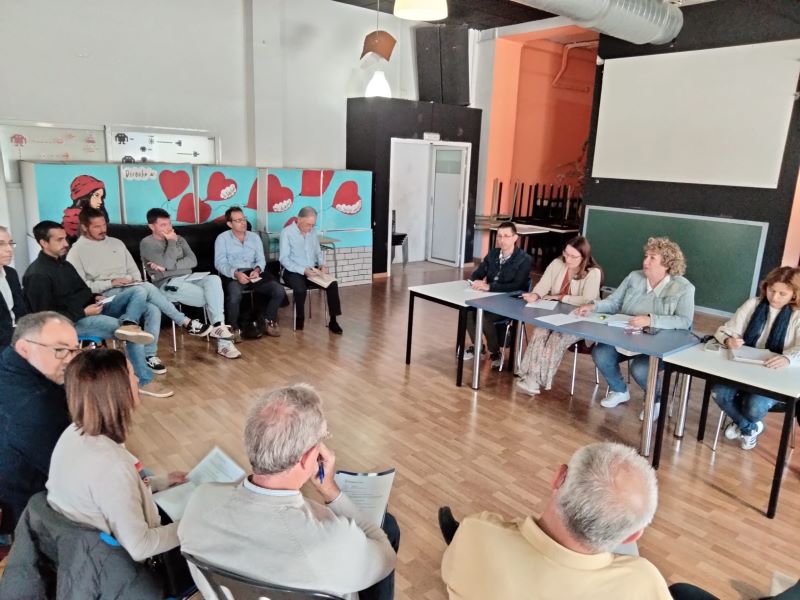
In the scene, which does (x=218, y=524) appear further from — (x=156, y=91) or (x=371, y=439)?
(x=156, y=91)

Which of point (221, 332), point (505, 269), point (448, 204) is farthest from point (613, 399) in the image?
point (448, 204)

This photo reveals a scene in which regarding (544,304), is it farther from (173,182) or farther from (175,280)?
(173,182)

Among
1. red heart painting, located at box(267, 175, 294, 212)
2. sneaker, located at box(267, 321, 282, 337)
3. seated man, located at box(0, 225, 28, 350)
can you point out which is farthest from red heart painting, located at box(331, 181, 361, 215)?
seated man, located at box(0, 225, 28, 350)

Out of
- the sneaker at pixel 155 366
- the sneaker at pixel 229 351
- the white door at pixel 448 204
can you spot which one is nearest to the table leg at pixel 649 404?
the sneaker at pixel 229 351

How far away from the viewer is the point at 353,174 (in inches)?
305

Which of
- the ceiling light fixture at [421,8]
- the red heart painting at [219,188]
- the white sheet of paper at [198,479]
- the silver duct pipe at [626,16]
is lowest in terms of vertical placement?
the white sheet of paper at [198,479]

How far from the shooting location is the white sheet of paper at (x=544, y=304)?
4129 millimetres

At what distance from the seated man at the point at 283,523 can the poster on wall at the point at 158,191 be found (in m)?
5.34

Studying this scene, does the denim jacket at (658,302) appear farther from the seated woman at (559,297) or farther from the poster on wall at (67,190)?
the poster on wall at (67,190)

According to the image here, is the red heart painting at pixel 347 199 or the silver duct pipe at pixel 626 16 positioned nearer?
the silver duct pipe at pixel 626 16

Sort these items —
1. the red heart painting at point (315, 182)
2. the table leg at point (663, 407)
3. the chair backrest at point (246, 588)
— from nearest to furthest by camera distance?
the chair backrest at point (246, 588)
the table leg at point (663, 407)
the red heart painting at point (315, 182)

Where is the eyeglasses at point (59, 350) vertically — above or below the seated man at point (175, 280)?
above

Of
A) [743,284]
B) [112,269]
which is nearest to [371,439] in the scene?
[112,269]

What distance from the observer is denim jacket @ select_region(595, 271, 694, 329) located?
3726 millimetres
